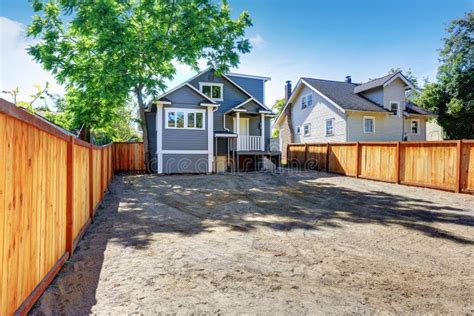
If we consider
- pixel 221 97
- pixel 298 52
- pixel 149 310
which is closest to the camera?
pixel 149 310

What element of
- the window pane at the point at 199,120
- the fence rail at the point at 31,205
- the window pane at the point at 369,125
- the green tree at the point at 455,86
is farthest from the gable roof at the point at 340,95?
the fence rail at the point at 31,205

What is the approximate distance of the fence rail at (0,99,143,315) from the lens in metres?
1.98

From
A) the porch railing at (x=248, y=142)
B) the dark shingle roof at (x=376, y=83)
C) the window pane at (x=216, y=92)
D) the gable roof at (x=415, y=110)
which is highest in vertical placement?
the dark shingle roof at (x=376, y=83)

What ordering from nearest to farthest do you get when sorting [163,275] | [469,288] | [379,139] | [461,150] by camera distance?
[469,288]
[163,275]
[461,150]
[379,139]

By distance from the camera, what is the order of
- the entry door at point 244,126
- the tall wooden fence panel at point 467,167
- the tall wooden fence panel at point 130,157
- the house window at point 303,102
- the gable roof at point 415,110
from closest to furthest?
the tall wooden fence panel at point 467,167 < the tall wooden fence panel at point 130,157 < the entry door at point 244,126 < the gable roof at point 415,110 < the house window at point 303,102

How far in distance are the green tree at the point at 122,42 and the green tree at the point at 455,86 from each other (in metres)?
18.0

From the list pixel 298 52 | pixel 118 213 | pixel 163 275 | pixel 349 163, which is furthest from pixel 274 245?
pixel 298 52

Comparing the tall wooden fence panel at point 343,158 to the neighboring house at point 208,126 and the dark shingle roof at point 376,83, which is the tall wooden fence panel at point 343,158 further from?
the dark shingle roof at point 376,83

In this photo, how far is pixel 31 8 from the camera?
1380cm

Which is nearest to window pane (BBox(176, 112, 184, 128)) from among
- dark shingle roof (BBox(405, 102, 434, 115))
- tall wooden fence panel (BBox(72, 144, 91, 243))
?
tall wooden fence panel (BBox(72, 144, 91, 243))

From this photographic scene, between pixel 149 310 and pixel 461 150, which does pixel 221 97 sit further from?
pixel 149 310

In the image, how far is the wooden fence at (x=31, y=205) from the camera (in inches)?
78.1

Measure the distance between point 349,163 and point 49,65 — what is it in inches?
625

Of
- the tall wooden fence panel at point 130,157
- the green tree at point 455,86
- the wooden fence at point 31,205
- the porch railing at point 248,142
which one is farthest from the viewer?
the green tree at point 455,86
